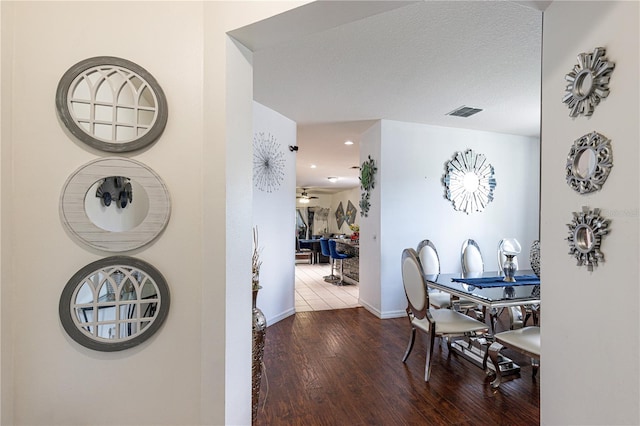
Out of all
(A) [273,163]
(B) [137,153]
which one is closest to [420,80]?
(A) [273,163]

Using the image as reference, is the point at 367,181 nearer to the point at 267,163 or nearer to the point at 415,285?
the point at 267,163

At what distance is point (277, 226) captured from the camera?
3.80m

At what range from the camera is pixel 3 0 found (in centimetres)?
108

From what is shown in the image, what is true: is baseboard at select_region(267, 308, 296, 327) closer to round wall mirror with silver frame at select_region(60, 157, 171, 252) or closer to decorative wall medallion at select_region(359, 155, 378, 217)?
decorative wall medallion at select_region(359, 155, 378, 217)

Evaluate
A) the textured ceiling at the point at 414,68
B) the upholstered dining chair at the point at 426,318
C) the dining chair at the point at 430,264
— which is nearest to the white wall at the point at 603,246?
the textured ceiling at the point at 414,68

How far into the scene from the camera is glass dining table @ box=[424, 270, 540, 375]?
2322mm

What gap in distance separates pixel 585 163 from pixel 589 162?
14 millimetres

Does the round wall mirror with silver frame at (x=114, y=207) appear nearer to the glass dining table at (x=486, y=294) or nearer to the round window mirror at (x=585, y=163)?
the round window mirror at (x=585, y=163)

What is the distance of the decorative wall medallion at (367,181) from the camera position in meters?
4.09

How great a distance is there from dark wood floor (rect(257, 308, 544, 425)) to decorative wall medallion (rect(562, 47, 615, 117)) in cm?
189

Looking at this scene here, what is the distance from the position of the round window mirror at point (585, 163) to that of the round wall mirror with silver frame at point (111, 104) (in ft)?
4.79

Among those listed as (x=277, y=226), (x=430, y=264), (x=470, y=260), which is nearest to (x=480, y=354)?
(x=430, y=264)

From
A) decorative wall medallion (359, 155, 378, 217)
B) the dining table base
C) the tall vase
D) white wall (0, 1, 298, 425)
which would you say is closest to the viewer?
white wall (0, 1, 298, 425)

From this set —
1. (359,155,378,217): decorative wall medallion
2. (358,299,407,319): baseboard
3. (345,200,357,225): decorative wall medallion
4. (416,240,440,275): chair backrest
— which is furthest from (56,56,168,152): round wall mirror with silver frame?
(345,200,357,225): decorative wall medallion
